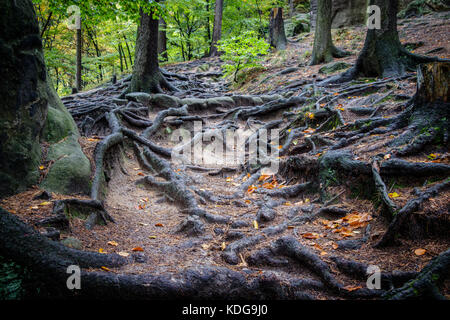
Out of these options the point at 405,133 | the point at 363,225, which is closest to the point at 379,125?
the point at 405,133

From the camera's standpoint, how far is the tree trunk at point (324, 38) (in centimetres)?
1004

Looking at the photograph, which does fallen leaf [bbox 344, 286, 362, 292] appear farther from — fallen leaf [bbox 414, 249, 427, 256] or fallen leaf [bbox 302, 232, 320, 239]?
fallen leaf [bbox 302, 232, 320, 239]

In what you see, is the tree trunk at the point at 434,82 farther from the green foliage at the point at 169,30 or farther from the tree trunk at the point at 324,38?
the green foliage at the point at 169,30

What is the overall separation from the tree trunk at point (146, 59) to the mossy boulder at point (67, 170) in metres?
5.63

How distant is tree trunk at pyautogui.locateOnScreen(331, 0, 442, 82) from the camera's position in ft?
23.0

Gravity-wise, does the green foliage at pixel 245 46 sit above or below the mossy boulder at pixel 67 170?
above

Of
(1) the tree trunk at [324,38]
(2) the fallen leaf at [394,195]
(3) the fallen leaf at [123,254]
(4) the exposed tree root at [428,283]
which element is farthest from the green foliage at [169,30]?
(4) the exposed tree root at [428,283]

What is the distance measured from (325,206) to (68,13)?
7725mm

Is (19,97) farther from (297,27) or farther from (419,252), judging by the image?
(297,27)

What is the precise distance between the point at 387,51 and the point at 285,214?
20.6 feet

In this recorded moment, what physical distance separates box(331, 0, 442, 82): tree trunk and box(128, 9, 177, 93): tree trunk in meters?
6.72

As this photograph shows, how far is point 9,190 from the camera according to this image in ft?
9.70
